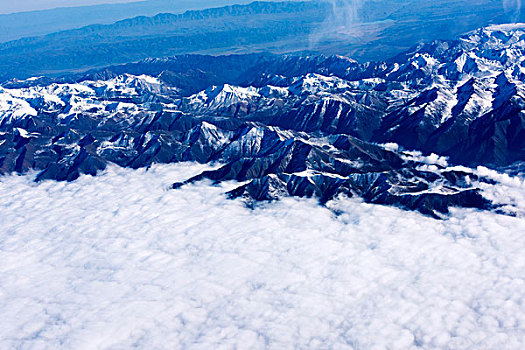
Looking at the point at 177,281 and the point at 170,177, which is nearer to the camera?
the point at 177,281

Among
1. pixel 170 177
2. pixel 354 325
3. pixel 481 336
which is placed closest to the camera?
pixel 481 336

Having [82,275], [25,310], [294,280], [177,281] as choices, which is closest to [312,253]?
[294,280]

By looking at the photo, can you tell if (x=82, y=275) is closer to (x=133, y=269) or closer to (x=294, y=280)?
(x=133, y=269)

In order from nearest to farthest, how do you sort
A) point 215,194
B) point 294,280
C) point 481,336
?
point 481,336 → point 294,280 → point 215,194

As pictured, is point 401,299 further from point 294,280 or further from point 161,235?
point 161,235

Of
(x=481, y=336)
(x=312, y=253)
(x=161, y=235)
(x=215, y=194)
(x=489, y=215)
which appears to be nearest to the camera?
(x=481, y=336)

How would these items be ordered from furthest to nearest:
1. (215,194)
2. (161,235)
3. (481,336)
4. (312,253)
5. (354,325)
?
(215,194), (161,235), (312,253), (354,325), (481,336)

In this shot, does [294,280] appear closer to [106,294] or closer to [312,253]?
[312,253]

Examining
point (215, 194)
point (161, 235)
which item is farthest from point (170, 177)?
point (161, 235)

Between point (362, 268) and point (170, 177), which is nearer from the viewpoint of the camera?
point (362, 268)
